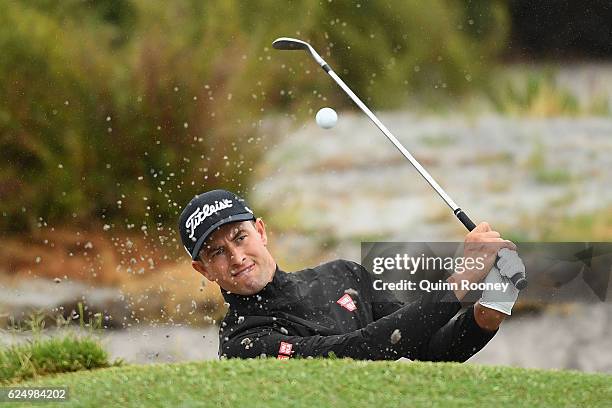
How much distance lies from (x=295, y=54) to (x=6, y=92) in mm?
1698

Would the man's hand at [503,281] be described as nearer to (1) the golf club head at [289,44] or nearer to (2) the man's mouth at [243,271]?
(2) the man's mouth at [243,271]

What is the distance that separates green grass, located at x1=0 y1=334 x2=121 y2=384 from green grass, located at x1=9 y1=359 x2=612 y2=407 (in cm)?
40

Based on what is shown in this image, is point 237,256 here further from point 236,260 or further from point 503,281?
point 503,281

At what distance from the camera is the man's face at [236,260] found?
432 cm

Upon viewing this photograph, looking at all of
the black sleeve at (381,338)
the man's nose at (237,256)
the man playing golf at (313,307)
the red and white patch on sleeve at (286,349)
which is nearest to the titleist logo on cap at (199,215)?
the man playing golf at (313,307)

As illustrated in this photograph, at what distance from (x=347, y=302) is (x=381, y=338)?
413 millimetres

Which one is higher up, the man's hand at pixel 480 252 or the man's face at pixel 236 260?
→ the man's face at pixel 236 260

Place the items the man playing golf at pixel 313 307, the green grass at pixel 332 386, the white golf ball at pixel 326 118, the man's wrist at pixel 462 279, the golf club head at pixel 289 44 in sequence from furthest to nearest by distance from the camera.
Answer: the golf club head at pixel 289 44
the white golf ball at pixel 326 118
the man playing golf at pixel 313 307
the man's wrist at pixel 462 279
the green grass at pixel 332 386

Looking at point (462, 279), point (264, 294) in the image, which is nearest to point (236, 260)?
point (264, 294)

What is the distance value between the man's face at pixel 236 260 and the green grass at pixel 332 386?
1.23 ft

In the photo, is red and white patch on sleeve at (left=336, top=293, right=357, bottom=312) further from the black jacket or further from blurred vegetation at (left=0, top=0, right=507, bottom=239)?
blurred vegetation at (left=0, top=0, right=507, bottom=239)

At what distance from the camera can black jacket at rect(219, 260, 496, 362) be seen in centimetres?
403

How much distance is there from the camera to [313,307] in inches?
171

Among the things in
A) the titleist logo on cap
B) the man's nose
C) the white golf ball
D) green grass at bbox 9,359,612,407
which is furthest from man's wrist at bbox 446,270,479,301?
the white golf ball
